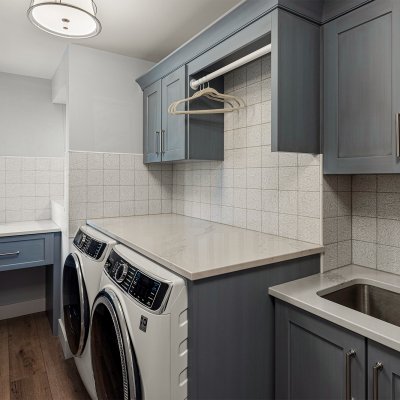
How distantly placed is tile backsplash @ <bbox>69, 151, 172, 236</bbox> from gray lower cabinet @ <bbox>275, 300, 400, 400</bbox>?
1.70 m

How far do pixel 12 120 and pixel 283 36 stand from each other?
2726 millimetres

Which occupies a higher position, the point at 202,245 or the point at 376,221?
the point at 376,221

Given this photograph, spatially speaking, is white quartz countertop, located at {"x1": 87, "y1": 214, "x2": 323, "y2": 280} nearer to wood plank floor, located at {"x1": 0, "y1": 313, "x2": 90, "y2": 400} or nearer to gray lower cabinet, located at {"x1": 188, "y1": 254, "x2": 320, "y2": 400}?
gray lower cabinet, located at {"x1": 188, "y1": 254, "x2": 320, "y2": 400}

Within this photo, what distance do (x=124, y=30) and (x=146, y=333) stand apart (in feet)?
6.61

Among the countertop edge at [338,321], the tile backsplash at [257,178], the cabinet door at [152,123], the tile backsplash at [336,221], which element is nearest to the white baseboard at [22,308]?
the cabinet door at [152,123]

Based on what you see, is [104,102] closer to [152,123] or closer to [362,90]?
[152,123]

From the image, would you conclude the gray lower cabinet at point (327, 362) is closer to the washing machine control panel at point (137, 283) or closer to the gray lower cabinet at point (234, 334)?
the gray lower cabinet at point (234, 334)

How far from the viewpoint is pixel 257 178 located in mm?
1907

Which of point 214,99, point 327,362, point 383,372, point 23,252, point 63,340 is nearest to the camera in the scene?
point 383,372

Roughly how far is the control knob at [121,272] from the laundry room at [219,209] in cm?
1

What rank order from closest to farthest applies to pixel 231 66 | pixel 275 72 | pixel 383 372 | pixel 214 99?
pixel 383 372 → pixel 275 72 → pixel 231 66 → pixel 214 99

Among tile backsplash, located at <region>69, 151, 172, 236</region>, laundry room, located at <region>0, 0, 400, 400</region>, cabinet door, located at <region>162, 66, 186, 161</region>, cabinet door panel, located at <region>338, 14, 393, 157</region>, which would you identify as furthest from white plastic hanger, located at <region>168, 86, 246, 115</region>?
tile backsplash, located at <region>69, 151, 172, 236</region>

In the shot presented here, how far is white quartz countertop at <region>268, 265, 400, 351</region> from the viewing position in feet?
3.06

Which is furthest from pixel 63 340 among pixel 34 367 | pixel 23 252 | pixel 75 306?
pixel 23 252
